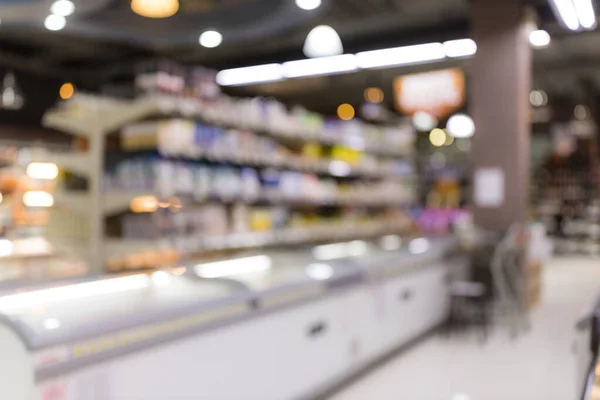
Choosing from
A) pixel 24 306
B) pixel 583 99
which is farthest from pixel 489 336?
pixel 583 99

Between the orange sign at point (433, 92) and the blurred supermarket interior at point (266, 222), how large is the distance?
2 centimetres

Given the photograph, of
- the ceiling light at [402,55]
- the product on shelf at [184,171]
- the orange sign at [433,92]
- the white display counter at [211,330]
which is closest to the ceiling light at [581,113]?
the ceiling light at [402,55]

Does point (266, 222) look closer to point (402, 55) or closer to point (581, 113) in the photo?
point (402, 55)

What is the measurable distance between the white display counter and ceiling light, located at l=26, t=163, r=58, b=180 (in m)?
6.44

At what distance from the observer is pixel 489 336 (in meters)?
6.23

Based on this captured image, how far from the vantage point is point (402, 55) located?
9.70m

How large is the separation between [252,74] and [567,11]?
6.55 metres

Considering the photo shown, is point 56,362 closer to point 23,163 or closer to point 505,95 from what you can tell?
point 505,95

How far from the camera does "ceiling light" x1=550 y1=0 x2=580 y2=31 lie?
5.55 meters

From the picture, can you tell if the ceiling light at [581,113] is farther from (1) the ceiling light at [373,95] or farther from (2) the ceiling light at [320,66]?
(2) the ceiling light at [320,66]

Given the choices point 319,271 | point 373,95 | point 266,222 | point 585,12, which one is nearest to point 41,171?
point 266,222

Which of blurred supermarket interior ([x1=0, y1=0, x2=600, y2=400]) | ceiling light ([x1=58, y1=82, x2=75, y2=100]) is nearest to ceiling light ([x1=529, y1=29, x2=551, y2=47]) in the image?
blurred supermarket interior ([x1=0, y1=0, x2=600, y2=400])

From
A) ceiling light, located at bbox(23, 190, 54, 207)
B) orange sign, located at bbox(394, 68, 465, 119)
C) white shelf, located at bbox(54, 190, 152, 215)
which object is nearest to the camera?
white shelf, located at bbox(54, 190, 152, 215)

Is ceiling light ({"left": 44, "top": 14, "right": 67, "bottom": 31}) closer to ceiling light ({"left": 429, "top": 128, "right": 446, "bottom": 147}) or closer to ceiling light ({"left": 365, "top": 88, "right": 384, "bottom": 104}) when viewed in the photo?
ceiling light ({"left": 365, "top": 88, "right": 384, "bottom": 104})
